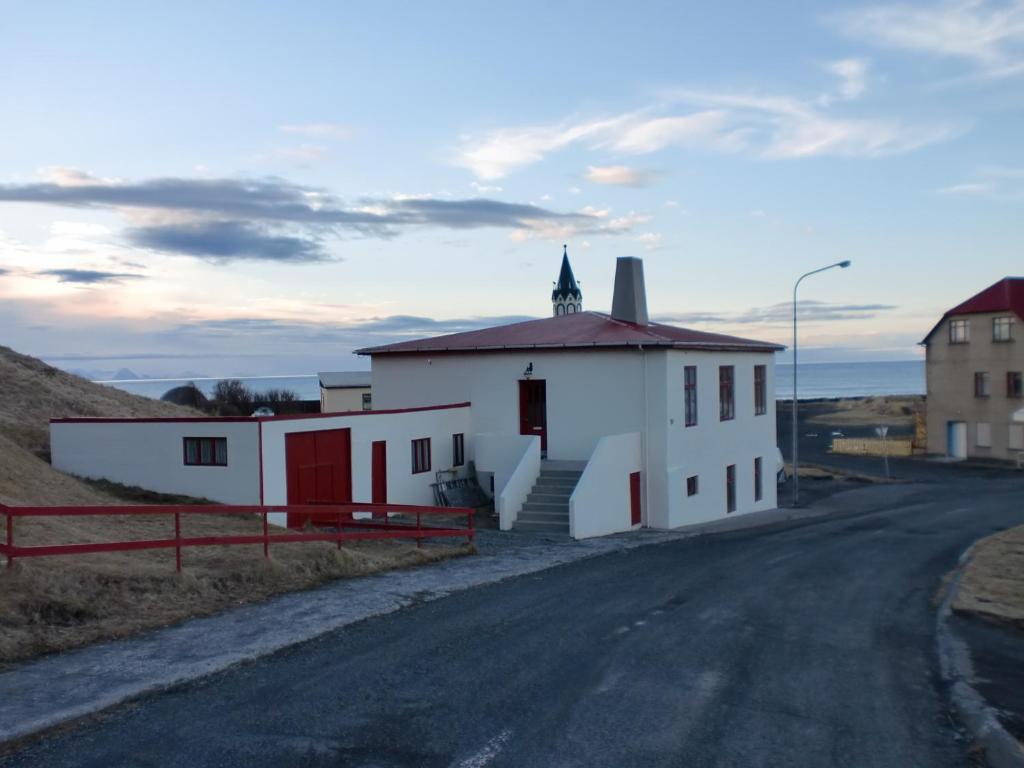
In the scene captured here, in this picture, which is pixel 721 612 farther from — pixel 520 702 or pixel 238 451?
pixel 238 451

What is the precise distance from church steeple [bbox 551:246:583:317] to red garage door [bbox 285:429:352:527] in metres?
33.1

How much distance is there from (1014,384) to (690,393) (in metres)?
34.1

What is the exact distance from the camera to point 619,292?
31.9 meters

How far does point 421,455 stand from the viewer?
26578mm

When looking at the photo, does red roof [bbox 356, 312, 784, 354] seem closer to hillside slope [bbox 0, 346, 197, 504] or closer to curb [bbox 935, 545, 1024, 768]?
hillside slope [bbox 0, 346, 197, 504]

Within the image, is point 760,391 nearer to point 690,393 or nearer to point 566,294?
point 690,393

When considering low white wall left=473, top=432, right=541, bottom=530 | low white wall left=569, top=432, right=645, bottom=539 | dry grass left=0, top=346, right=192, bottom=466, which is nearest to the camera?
low white wall left=569, top=432, right=645, bottom=539

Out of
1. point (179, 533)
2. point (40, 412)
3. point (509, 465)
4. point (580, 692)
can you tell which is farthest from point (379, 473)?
point (580, 692)

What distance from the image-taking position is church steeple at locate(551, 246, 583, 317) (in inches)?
2217

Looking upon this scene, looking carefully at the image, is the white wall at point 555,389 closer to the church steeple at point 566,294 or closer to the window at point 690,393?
the window at point 690,393

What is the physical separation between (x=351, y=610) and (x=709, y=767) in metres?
6.38

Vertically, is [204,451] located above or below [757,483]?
above

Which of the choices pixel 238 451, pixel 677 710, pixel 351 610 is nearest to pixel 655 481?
pixel 238 451

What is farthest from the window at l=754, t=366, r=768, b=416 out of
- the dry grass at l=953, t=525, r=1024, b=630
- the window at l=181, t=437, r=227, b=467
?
the window at l=181, t=437, r=227, b=467
